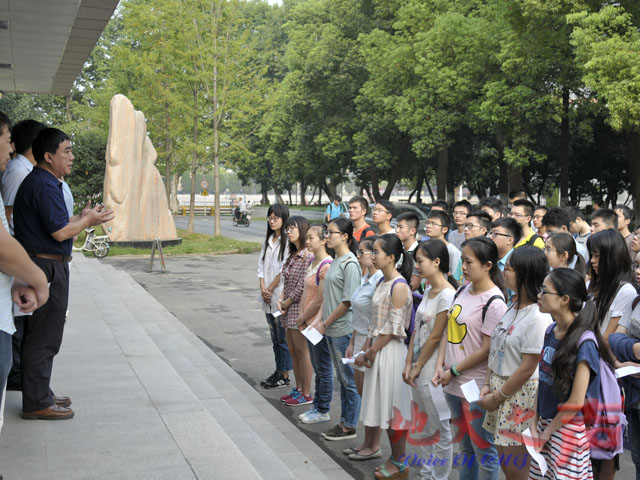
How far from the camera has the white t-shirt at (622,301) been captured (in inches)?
178

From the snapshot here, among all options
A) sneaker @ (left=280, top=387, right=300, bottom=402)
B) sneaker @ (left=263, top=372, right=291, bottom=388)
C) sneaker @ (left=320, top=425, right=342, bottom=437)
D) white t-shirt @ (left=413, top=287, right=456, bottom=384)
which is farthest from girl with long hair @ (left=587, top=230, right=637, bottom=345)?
sneaker @ (left=263, top=372, right=291, bottom=388)

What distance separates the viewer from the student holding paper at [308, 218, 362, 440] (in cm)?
545

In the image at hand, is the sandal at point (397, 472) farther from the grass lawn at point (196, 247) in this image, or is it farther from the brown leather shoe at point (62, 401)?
the grass lawn at point (196, 247)

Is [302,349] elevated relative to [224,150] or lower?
lower

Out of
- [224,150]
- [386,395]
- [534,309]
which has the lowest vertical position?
[386,395]

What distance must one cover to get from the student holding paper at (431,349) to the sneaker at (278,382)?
282cm

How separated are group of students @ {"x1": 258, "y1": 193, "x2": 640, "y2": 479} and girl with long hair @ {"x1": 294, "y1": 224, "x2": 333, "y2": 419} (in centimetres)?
1

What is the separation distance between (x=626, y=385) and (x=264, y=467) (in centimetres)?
223

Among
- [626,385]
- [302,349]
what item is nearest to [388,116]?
[302,349]

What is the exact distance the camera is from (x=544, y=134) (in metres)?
31.1

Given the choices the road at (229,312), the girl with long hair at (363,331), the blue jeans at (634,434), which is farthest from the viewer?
the road at (229,312)

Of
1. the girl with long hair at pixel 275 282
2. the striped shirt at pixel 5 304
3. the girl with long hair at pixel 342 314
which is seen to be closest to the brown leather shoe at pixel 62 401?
the striped shirt at pixel 5 304

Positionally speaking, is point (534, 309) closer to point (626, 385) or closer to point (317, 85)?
point (626, 385)

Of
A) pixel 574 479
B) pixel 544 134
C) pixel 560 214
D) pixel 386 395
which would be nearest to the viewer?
pixel 574 479
